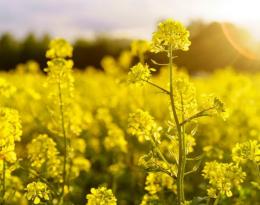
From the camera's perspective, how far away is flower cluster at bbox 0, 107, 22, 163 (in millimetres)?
3166

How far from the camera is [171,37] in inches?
125

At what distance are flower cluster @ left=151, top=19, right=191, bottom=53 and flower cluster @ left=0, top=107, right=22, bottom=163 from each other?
84cm

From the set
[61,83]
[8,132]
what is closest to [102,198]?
[8,132]

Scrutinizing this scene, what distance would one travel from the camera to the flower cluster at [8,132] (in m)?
3.17

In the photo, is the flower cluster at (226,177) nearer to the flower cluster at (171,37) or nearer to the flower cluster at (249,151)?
the flower cluster at (249,151)

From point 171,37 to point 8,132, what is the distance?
3.11 ft

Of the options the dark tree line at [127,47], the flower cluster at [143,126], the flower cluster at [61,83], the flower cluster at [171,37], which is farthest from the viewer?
the dark tree line at [127,47]

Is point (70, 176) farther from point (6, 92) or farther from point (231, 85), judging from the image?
point (231, 85)

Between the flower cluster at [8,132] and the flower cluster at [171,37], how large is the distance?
84cm

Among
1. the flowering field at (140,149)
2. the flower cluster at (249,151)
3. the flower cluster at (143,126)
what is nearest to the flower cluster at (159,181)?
the flowering field at (140,149)

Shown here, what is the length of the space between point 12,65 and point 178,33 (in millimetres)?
28419

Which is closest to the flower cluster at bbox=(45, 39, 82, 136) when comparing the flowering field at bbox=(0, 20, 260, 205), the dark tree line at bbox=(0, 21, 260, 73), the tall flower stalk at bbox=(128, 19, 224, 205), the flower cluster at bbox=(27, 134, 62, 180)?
the flowering field at bbox=(0, 20, 260, 205)

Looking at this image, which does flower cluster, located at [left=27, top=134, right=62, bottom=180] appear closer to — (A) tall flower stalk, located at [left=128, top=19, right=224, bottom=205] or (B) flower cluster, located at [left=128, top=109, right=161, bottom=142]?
(B) flower cluster, located at [left=128, top=109, right=161, bottom=142]

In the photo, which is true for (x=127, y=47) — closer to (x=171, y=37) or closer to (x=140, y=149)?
(x=140, y=149)
